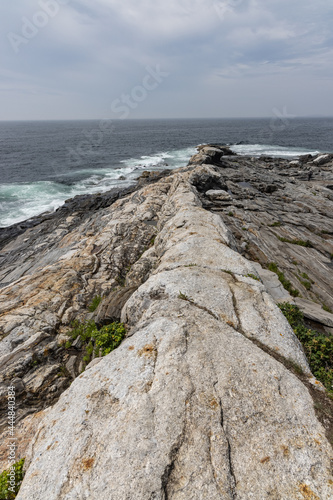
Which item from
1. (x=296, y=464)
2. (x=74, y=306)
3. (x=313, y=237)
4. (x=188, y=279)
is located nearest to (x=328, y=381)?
(x=296, y=464)

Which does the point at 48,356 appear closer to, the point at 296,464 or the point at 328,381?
the point at 296,464

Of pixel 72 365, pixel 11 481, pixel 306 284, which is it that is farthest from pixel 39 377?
pixel 306 284

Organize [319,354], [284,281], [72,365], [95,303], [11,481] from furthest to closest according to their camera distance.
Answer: [284,281], [95,303], [72,365], [319,354], [11,481]

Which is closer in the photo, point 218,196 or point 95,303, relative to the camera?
point 95,303

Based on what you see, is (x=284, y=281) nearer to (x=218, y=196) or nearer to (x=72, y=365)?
(x=72, y=365)

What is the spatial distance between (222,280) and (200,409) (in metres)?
Answer: 5.87

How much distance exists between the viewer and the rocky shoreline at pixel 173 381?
4.86 m

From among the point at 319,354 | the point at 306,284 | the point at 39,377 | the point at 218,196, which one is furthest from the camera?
the point at 218,196

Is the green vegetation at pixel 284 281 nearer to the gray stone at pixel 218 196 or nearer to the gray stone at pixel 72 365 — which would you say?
the gray stone at pixel 218 196

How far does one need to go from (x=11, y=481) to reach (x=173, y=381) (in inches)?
195

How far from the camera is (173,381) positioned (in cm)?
630

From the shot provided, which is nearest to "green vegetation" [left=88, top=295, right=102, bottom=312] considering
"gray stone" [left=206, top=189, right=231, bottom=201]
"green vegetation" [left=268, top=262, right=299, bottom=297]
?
"green vegetation" [left=268, top=262, right=299, bottom=297]

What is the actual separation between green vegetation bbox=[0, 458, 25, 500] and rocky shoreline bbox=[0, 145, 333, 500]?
65 centimetres

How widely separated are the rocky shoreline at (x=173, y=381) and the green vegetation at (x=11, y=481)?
65 cm
